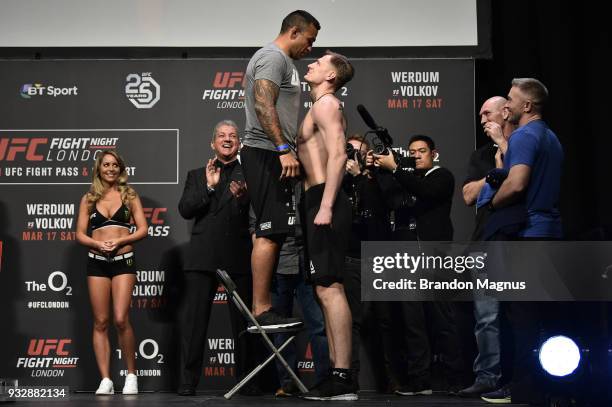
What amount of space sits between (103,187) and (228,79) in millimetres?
1185

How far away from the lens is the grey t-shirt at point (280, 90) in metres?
3.98

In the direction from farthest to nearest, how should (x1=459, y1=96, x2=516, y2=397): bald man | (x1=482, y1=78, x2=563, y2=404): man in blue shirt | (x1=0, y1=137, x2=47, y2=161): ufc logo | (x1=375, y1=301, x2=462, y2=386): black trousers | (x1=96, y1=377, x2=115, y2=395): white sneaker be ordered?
(x1=0, y1=137, x2=47, y2=161): ufc logo → (x1=96, y1=377, x2=115, y2=395): white sneaker → (x1=375, y1=301, x2=462, y2=386): black trousers → (x1=459, y1=96, x2=516, y2=397): bald man → (x1=482, y1=78, x2=563, y2=404): man in blue shirt

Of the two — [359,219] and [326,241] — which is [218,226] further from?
[326,241]

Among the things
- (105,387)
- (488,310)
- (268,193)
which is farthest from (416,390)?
(105,387)

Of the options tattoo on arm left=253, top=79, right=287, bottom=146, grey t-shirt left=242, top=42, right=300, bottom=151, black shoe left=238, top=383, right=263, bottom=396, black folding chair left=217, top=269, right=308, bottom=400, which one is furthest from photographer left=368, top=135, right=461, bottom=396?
tattoo on arm left=253, top=79, right=287, bottom=146

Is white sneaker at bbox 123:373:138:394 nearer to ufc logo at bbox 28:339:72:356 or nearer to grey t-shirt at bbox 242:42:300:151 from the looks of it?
ufc logo at bbox 28:339:72:356

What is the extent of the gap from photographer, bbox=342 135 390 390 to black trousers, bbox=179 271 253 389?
64 cm

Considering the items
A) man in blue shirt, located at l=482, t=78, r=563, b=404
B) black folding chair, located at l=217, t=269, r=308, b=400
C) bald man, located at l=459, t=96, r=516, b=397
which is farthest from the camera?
bald man, located at l=459, t=96, r=516, b=397

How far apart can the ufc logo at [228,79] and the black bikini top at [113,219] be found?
1141mm

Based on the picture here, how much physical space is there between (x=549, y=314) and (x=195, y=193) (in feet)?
8.37

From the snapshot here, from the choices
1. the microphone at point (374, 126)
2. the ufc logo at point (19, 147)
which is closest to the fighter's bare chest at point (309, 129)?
the microphone at point (374, 126)

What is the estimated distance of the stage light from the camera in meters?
3.16

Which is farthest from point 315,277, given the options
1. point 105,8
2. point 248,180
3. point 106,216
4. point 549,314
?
point 105,8

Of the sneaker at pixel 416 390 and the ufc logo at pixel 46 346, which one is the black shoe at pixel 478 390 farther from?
the ufc logo at pixel 46 346
